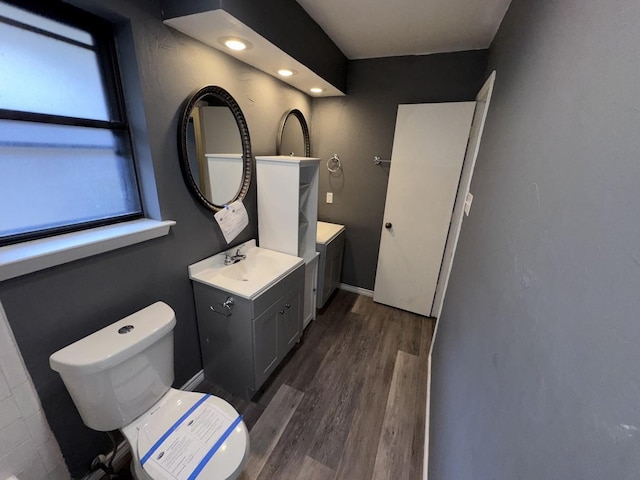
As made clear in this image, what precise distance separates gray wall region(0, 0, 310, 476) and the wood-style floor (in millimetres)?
668

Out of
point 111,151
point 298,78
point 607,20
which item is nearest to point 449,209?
point 298,78

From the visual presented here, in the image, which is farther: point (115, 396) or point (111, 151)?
point (111, 151)

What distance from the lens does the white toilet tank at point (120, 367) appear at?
3.21 feet

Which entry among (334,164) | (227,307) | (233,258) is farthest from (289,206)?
(334,164)

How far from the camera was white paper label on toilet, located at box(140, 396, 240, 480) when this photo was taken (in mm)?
987

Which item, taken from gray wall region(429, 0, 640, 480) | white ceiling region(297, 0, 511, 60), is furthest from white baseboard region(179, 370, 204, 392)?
white ceiling region(297, 0, 511, 60)

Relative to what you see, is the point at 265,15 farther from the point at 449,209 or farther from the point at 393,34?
the point at 449,209

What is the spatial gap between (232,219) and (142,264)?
0.62 meters

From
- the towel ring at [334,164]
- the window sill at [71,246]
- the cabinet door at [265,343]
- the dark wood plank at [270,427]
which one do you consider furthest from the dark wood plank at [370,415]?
the towel ring at [334,164]

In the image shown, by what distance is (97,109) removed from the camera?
3.87 ft

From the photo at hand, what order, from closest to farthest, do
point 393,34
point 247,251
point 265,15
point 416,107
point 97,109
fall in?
point 97,109 → point 265,15 → point 393,34 → point 247,251 → point 416,107

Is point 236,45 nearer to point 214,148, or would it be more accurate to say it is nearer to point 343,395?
point 214,148

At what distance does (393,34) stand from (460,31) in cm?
45

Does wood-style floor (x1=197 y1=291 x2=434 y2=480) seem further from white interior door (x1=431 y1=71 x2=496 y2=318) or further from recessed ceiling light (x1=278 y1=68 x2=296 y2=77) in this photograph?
recessed ceiling light (x1=278 y1=68 x2=296 y2=77)
